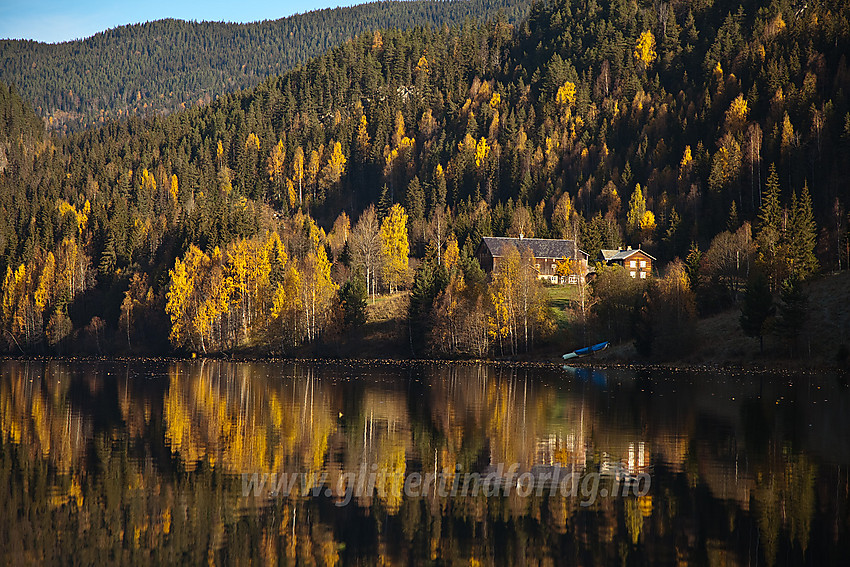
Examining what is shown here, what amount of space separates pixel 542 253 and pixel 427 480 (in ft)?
355

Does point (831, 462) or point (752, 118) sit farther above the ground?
point (752, 118)

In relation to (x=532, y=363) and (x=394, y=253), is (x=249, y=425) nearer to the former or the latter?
(x=532, y=363)

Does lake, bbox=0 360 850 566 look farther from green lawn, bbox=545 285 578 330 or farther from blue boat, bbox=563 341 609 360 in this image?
green lawn, bbox=545 285 578 330

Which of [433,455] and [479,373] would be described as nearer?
[433,455]

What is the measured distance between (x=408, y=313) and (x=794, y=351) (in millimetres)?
46905

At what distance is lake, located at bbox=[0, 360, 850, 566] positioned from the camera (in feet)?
64.9

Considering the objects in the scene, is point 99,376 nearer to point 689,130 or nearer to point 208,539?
point 208,539

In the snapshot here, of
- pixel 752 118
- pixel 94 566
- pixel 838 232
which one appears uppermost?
pixel 752 118

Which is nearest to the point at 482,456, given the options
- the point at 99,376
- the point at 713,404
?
the point at 713,404

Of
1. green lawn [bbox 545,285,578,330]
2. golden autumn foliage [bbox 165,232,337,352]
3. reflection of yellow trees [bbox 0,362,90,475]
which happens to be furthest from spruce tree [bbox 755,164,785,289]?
reflection of yellow trees [bbox 0,362,90,475]

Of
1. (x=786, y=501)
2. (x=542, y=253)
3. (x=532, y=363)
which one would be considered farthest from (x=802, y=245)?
(x=786, y=501)

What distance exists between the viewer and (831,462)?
29.6 metres

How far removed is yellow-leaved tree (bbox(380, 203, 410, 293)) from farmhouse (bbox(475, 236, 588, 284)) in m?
13.4

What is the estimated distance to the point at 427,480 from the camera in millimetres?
26594
